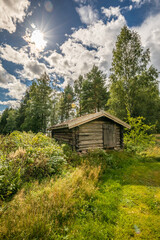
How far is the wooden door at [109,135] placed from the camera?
10.3 meters

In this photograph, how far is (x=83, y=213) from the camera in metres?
3.22

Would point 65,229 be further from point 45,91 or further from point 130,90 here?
point 45,91

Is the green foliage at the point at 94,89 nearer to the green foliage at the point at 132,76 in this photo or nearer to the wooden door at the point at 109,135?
the green foliage at the point at 132,76

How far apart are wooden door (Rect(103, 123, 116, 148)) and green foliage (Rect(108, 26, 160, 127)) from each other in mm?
6191

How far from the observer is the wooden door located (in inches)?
406

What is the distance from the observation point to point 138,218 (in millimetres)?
3143

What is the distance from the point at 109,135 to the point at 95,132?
156cm

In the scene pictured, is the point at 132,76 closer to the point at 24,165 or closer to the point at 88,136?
the point at 88,136

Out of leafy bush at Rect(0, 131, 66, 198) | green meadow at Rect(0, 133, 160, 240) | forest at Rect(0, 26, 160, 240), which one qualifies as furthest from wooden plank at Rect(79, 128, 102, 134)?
green meadow at Rect(0, 133, 160, 240)

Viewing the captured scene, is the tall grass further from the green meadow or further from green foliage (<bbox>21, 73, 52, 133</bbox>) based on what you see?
green foliage (<bbox>21, 73, 52, 133</bbox>)

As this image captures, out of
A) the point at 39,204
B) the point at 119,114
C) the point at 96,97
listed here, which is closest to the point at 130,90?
the point at 119,114

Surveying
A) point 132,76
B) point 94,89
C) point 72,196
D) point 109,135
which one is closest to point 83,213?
point 72,196

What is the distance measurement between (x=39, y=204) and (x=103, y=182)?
3154 mm

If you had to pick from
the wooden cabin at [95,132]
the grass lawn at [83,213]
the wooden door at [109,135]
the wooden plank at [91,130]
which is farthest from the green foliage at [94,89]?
the grass lawn at [83,213]
